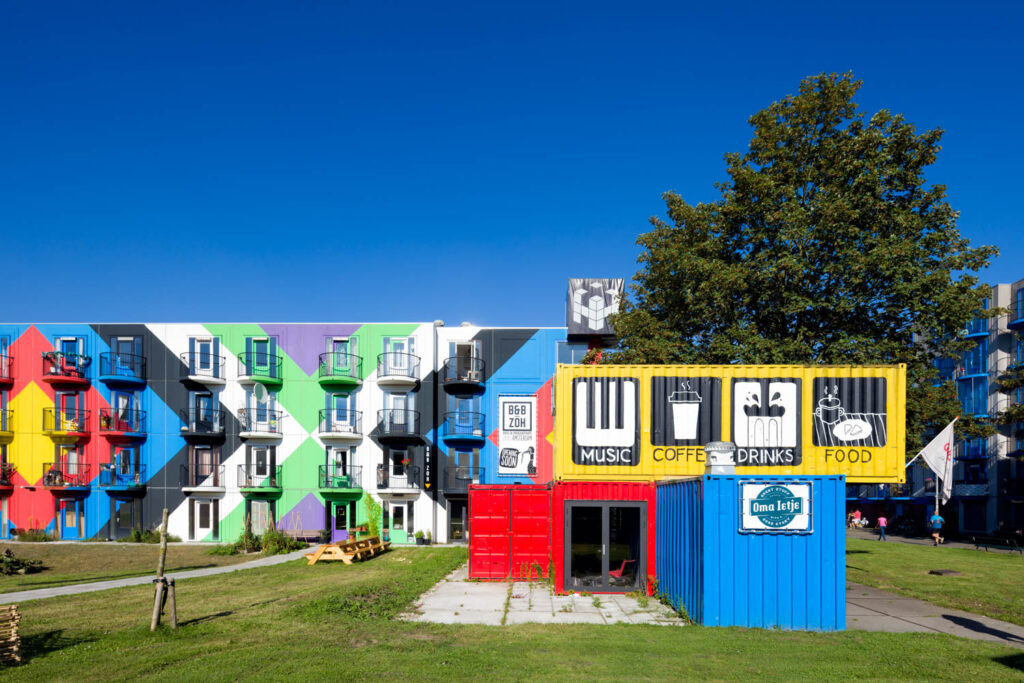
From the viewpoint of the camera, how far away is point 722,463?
605 inches

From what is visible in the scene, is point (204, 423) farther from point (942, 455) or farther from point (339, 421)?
point (942, 455)

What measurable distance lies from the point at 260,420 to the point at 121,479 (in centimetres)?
777

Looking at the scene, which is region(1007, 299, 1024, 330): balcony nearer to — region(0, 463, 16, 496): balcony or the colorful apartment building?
the colorful apartment building

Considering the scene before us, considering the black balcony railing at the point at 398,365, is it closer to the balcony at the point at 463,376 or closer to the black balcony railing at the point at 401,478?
the balcony at the point at 463,376

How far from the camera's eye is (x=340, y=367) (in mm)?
38219

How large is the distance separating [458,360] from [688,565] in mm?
24239

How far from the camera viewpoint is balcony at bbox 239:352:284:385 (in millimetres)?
38062

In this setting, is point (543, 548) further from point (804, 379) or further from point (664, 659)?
point (664, 659)

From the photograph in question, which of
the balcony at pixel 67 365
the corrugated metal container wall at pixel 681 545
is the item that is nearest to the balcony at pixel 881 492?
the corrugated metal container wall at pixel 681 545

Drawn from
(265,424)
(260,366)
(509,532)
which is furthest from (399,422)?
(509,532)

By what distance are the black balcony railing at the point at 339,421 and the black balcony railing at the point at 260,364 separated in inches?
127

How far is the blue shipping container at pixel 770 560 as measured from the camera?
14.1 meters

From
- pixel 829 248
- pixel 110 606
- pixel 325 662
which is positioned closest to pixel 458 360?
pixel 829 248

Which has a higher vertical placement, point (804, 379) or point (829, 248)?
point (829, 248)
